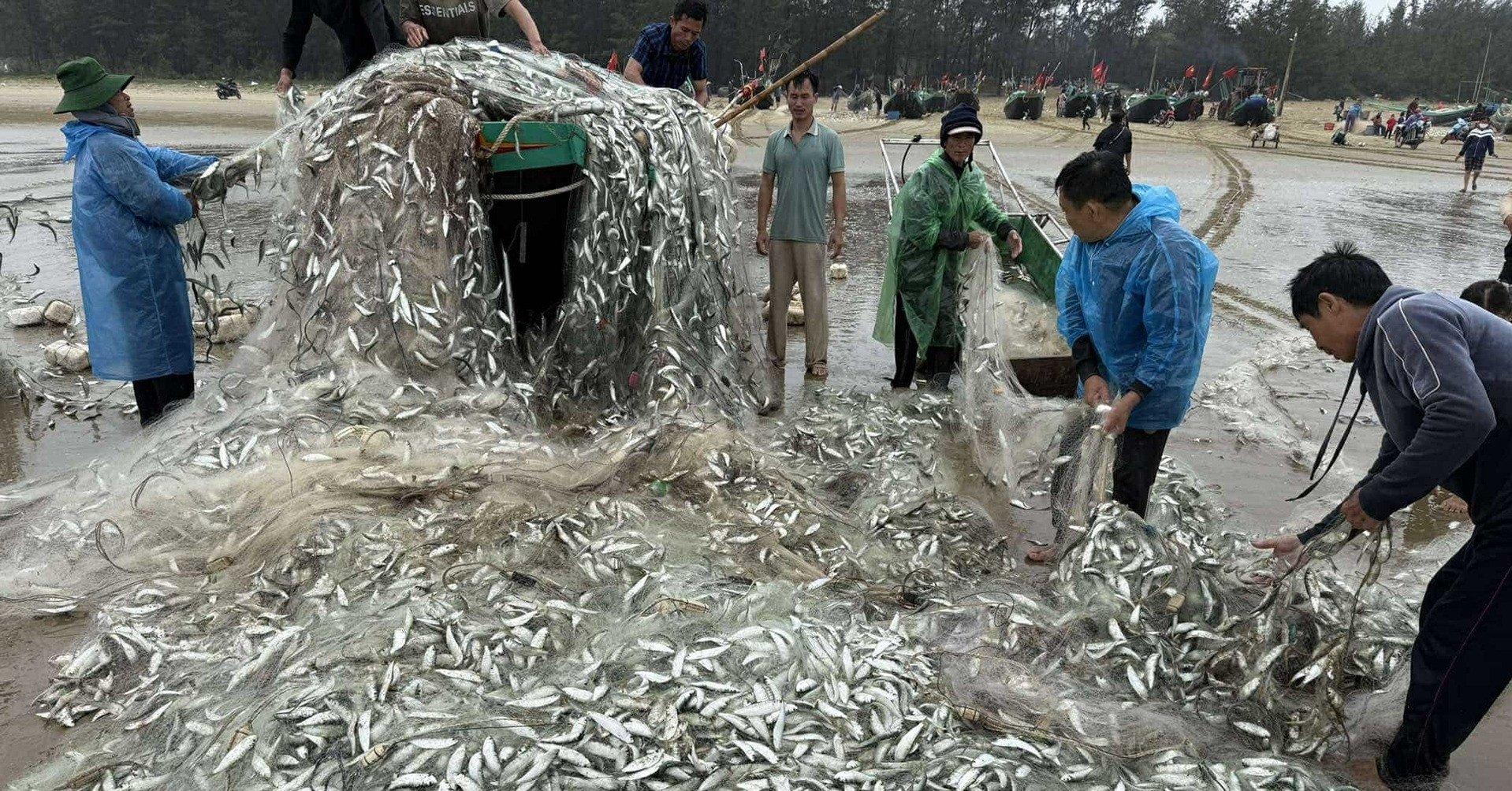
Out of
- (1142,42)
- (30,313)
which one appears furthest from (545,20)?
(30,313)

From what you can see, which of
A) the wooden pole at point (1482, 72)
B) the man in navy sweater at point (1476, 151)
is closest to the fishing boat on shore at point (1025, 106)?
the man in navy sweater at point (1476, 151)

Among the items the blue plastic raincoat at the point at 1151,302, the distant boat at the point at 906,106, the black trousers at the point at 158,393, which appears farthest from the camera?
the distant boat at the point at 906,106

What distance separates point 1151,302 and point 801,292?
150 inches

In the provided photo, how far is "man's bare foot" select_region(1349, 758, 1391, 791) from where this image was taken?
10.8 feet

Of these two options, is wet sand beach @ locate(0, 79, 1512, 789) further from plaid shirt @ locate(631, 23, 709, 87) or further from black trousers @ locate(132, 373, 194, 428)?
plaid shirt @ locate(631, 23, 709, 87)

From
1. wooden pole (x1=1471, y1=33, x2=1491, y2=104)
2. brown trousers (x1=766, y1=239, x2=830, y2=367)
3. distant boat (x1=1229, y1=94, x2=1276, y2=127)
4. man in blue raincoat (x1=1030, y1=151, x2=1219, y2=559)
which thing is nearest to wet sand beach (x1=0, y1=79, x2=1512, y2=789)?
brown trousers (x1=766, y1=239, x2=830, y2=367)

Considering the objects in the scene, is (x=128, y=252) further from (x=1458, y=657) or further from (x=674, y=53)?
(x=1458, y=657)

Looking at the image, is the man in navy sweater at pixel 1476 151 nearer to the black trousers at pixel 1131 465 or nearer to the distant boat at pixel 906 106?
the distant boat at pixel 906 106

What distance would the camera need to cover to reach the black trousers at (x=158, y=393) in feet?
18.8

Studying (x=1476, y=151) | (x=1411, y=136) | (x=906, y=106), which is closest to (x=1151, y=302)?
(x=1476, y=151)

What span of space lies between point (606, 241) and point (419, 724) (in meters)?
3.47

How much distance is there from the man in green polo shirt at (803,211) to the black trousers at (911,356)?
64 cm

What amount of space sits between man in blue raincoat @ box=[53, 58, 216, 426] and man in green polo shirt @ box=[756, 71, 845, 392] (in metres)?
4.03

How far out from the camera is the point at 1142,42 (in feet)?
236
